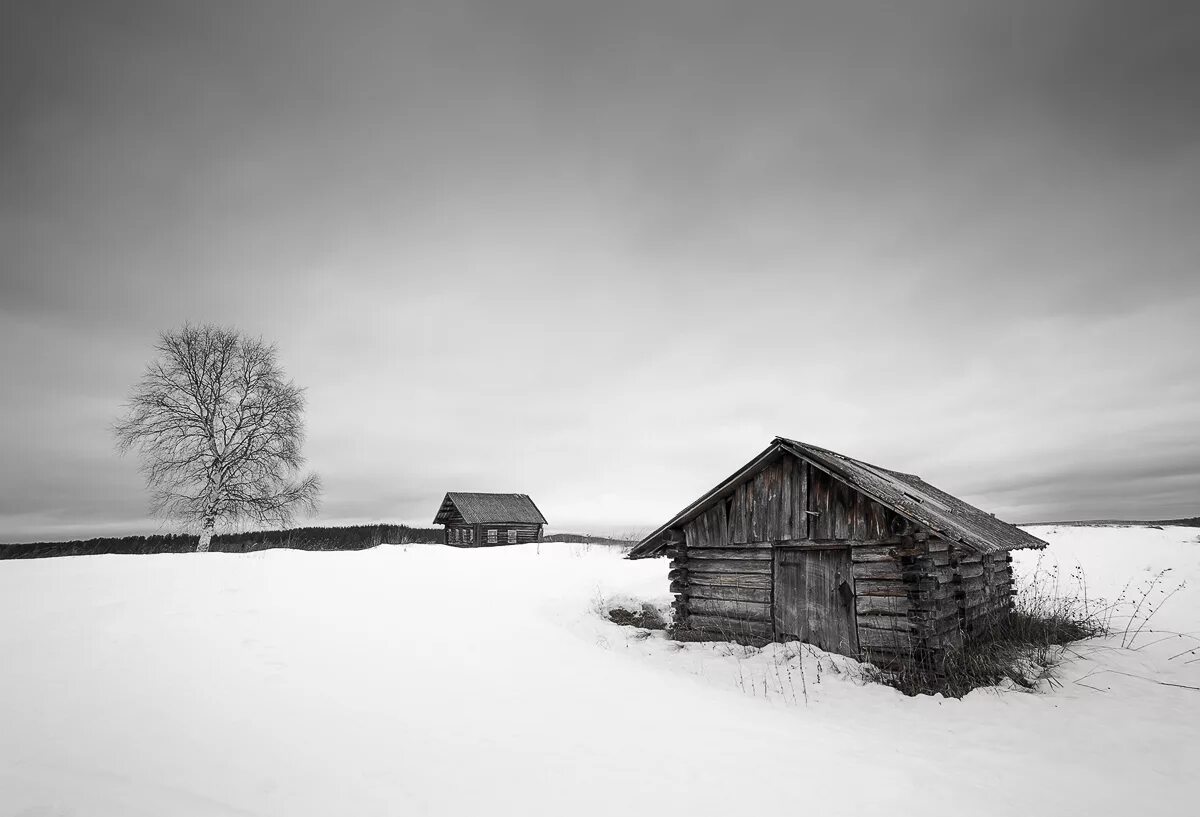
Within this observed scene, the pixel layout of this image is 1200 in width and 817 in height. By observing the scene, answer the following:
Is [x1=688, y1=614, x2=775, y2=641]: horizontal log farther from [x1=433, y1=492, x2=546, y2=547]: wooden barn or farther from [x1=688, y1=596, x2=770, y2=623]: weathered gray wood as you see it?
[x1=433, y1=492, x2=546, y2=547]: wooden barn

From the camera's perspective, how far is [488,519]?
38562 mm

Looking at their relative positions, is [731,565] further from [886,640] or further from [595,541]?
[595,541]

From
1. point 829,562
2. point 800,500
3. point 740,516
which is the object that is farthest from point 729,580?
point 800,500

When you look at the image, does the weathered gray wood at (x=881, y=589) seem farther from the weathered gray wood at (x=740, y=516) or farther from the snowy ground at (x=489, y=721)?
the weathered gray wood at (x=740, y=516)

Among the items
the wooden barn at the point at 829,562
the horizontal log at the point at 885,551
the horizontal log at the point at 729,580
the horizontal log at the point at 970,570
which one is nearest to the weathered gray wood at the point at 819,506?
the wooden barn at the point at 829,562

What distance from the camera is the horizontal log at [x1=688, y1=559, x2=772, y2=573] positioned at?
1198 centimetres

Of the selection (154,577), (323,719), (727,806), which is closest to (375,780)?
(323,719)

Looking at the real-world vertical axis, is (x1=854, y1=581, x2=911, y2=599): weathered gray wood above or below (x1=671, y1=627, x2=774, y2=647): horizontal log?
above

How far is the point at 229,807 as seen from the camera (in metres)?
3.90

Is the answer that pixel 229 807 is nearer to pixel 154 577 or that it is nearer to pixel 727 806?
pixel 727 806

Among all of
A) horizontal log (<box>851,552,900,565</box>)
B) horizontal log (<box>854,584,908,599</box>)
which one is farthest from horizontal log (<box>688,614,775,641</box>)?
horizontal log (<box>851,552,900,565</box>)

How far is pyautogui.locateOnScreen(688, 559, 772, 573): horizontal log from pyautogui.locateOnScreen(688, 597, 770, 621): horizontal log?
67 cm

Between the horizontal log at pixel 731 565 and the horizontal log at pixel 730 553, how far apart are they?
74 millimetres

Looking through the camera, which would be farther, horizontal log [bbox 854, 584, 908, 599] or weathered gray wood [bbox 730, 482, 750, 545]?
weathered gray wood [bbox 730, 482, 750, 545]
